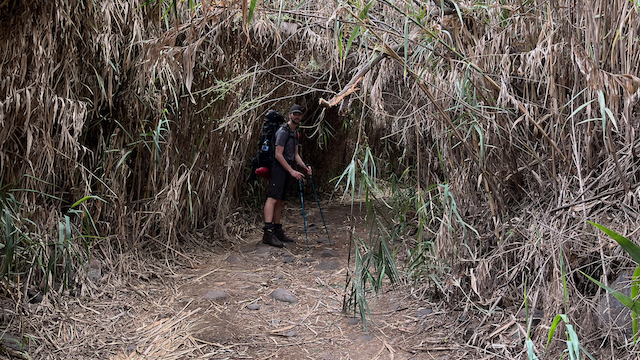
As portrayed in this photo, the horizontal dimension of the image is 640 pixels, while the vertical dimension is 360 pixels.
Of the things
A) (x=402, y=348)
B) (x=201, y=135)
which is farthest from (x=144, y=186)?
(x=402, y=348)

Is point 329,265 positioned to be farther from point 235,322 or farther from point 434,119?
point 434,119

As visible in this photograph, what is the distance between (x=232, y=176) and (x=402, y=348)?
2499 millimetres

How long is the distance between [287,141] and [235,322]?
5.94 feet

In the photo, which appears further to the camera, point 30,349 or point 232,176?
point 232,176

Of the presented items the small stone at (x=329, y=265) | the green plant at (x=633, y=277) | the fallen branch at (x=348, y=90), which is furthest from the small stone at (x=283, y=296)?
the green plant at (x=633, y=277)

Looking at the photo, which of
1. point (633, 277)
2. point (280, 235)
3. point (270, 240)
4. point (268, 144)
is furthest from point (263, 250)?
point (633, 277)

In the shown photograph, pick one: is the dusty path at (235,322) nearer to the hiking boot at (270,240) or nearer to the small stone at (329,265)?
the small stone at (329,265)

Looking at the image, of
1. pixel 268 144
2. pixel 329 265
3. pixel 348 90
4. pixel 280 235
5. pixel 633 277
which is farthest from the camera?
pixel 280 235

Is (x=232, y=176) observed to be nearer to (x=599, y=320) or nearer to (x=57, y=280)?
(x=57, y=280)

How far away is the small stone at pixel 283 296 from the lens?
324 centimetres

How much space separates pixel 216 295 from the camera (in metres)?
3.21

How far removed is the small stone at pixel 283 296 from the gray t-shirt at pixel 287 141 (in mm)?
1347

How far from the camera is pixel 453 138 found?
2703 mm

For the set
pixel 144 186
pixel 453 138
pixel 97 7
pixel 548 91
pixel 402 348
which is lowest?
pixel 402 348
